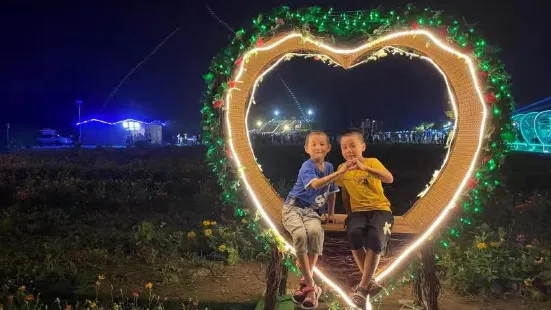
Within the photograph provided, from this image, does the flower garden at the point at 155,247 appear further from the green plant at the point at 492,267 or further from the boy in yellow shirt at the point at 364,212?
the boy in yellow shirt at the point at 364,212

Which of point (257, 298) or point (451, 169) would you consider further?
point (257, 298)

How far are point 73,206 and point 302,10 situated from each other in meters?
7.28

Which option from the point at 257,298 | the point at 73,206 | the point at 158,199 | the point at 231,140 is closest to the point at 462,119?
the point at 231,140

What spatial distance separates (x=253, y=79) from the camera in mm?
5035

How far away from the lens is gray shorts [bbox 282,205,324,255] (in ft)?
14.9

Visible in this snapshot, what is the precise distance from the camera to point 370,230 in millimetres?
4602

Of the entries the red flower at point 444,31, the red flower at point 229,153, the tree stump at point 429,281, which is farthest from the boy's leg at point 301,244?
the red flower at point 444,31

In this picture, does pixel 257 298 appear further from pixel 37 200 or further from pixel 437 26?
pixel 37 200

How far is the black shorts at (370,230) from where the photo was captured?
4531 mm

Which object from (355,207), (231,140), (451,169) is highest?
(231,140)

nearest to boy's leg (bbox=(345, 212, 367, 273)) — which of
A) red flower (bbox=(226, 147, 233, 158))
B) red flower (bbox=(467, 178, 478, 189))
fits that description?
red flower (bbox=(467, 178, 478, 189))

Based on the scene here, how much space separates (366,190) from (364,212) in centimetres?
22

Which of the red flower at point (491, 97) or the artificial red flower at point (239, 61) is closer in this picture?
the red flower at point (491, 97)

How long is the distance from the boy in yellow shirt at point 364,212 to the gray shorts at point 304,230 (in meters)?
0.31
